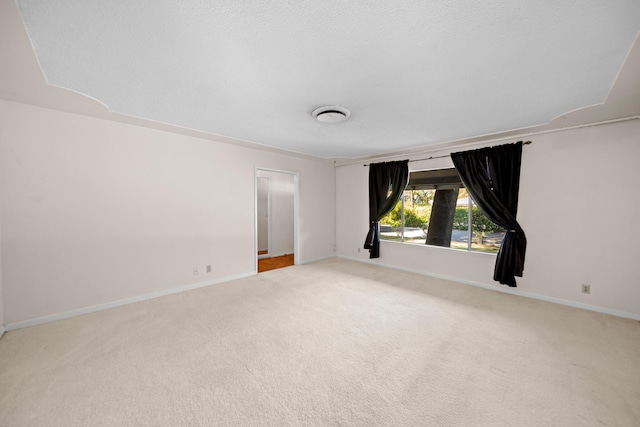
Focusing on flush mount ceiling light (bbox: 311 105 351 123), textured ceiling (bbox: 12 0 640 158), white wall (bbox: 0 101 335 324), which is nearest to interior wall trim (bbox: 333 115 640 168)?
textured ceiling (bbox: 12 0 640 158)

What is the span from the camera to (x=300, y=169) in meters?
5.09

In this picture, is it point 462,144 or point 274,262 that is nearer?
point 462,144

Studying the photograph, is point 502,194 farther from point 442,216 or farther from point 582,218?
point 442,216

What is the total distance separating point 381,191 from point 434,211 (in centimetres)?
152

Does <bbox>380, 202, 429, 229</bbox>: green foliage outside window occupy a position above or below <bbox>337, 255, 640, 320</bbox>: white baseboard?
above

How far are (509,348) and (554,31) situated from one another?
8.20 ft

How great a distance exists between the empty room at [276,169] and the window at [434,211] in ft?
0.41

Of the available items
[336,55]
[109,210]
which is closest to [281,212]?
[109,210]

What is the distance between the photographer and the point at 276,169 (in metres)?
4.65

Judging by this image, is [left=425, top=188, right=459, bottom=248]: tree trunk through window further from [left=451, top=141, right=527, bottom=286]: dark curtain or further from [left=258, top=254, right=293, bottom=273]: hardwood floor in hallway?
[left=258, top=254, right=293, bottom=273]: hardwood floor in hallway

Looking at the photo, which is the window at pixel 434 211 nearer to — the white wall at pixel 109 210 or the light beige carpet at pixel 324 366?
the light beige carpet at pixel 324 366

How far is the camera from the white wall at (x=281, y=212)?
607 centimetres

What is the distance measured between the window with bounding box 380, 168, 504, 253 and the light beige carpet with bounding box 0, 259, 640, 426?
2102 millimetres

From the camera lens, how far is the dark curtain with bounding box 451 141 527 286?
3.37m
